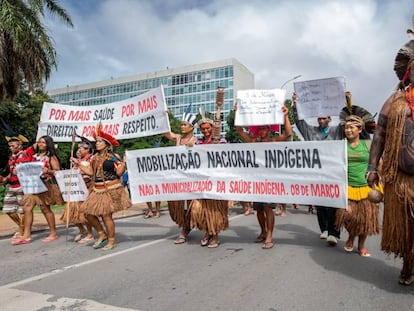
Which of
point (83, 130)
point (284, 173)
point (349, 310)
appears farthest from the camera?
point (83, 130)

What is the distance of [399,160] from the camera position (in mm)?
3182

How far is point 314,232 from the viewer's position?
6.73 meters

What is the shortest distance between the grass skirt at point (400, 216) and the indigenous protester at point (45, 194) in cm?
532

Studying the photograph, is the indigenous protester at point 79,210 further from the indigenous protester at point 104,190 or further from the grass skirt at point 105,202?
Answer: the grass skirt at point 105,202

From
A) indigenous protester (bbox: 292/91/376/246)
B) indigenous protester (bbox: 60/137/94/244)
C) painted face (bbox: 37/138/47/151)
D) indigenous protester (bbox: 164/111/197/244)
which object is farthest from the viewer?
painted face (bbox: 37/138/47/151)

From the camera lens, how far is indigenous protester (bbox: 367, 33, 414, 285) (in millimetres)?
3148

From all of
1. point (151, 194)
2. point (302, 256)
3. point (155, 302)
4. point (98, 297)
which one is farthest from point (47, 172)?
point (302, 256)

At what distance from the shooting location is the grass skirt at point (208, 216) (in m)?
5.37

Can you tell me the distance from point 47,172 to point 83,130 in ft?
3.31

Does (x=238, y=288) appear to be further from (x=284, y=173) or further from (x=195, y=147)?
(x=195, y=147)

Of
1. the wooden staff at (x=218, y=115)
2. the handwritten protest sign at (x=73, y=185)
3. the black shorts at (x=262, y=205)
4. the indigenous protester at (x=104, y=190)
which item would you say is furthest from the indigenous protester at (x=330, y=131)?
the handwritten protest sign at (x=73, y=185)

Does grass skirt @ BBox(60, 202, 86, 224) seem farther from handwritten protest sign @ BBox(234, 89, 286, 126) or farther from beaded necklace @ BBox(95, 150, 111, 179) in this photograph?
handwritten protest sign @ BBox(234, 89, 286, 126)

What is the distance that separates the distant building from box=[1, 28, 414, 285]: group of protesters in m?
59.0

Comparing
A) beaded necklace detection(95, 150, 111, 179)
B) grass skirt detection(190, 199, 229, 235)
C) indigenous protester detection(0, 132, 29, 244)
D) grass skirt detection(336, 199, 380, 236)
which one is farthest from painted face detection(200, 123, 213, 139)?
indigenous protester detection(0, 132, 29, 244)
